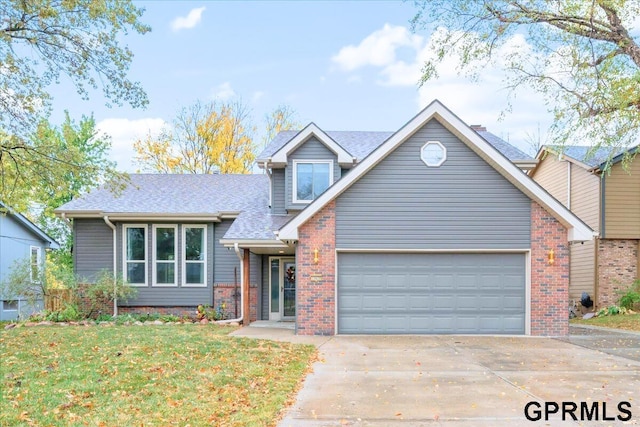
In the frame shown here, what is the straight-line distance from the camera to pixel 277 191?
16703 millimetres

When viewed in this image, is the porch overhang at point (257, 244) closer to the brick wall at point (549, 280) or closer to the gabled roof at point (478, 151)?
the gabled roof at point (478, 151)

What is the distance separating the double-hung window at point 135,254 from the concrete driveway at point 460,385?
828cm

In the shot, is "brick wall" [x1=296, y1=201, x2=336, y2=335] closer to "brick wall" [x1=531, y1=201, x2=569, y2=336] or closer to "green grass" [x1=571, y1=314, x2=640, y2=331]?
"brick wall" [x1=531, y1=201, x2=569, y2=336]

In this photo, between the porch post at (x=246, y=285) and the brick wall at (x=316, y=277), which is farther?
the porch post at (x=246, y=285)

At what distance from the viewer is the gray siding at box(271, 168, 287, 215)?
16609 millimetres

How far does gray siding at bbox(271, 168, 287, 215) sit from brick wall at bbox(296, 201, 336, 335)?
369cm

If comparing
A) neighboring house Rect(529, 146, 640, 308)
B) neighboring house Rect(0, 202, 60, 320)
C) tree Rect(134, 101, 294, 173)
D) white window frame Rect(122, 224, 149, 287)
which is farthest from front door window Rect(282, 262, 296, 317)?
tree Rect(134, 101, 294, 173)

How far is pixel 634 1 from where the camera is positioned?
11.4 meters

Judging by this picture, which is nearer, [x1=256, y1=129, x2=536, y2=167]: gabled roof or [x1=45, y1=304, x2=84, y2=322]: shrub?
[x1=45, y1=304, x2=84, y2=322]: shrub

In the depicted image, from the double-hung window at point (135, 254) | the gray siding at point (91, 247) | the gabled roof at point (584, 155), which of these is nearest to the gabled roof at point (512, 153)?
the gabled roof at point (584, 155)

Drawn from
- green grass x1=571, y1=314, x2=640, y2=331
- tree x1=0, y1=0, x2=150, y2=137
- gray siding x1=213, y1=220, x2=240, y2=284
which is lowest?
green grass x1=571, y1=314, x2=640, y2=331

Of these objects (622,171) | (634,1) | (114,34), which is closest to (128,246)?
(114,34)

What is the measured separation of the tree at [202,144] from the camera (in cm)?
3203

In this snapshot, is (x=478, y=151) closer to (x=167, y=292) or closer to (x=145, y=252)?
(x=167, y=292)
